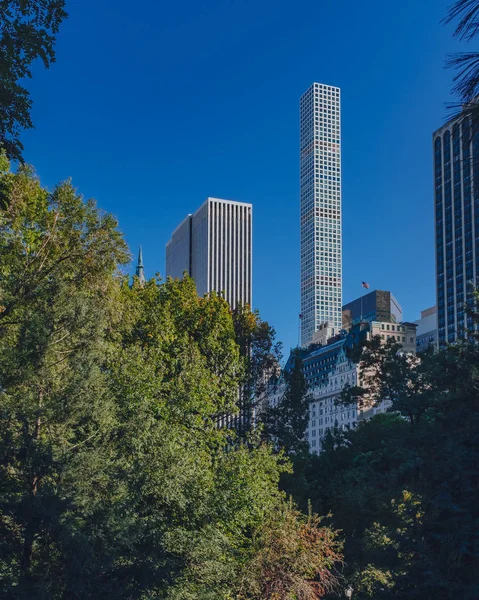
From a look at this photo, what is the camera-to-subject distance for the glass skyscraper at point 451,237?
487 feet

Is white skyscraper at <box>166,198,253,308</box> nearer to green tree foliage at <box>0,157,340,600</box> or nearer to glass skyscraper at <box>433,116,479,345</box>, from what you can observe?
glass skyscraper at <box>433,116,479,345</box>

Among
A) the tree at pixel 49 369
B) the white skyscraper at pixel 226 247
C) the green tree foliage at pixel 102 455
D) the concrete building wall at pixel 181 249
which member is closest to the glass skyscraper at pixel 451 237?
the white skyscraper at pixel 226 247

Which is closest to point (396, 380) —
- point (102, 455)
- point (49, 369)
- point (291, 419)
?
point (291, 419)

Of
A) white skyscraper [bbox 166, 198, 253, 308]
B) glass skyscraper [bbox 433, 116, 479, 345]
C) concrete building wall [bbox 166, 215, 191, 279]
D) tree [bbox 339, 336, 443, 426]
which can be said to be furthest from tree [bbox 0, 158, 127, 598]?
concrete building wall [bbox 166, 215, 191, 279]

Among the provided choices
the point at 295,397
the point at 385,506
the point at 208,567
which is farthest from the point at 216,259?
the point at 208,567

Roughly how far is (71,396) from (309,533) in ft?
38.4

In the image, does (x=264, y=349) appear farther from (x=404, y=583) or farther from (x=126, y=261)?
(x=404, y=583)

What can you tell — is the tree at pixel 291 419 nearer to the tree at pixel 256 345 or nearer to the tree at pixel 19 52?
the tree at pixel 256 345

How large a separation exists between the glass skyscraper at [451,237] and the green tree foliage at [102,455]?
406 ft

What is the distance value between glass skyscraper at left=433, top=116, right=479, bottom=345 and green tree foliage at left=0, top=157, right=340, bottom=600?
123686 mm

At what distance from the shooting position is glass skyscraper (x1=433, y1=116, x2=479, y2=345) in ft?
487

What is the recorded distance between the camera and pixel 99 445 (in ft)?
73.4

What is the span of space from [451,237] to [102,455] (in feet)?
471

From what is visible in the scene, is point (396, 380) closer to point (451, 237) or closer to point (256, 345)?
point (256, 345)
